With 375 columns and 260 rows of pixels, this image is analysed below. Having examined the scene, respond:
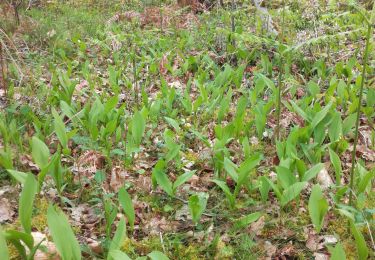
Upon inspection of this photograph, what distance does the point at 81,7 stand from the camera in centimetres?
955

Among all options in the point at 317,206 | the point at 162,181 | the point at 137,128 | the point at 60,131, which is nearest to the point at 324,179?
the point at 317,206

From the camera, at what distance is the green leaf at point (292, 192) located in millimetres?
2498

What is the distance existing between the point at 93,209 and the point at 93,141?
0.78 meters

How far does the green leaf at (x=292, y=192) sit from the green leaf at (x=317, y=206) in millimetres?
142

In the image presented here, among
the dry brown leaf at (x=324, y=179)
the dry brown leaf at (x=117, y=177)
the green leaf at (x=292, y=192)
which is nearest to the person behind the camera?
the green leaf at (x=292, y=192)

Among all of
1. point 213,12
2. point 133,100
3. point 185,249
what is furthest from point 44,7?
point 185,249

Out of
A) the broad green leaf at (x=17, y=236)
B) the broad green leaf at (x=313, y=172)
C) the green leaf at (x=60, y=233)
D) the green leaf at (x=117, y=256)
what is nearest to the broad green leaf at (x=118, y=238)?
the green leaf at (x=117, y=256)

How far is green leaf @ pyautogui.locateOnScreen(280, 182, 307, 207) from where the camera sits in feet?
8.20

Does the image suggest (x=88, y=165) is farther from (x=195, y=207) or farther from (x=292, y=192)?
(x=292, y=192)

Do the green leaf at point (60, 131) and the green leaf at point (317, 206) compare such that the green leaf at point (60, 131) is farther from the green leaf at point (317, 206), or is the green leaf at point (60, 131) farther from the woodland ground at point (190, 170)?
the green leaf at point (317, 206)

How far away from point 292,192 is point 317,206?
0.20m

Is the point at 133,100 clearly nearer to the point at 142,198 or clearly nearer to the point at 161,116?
the point at 161,116

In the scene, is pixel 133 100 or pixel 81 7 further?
pixel 81 7

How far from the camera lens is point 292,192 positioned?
253cm
